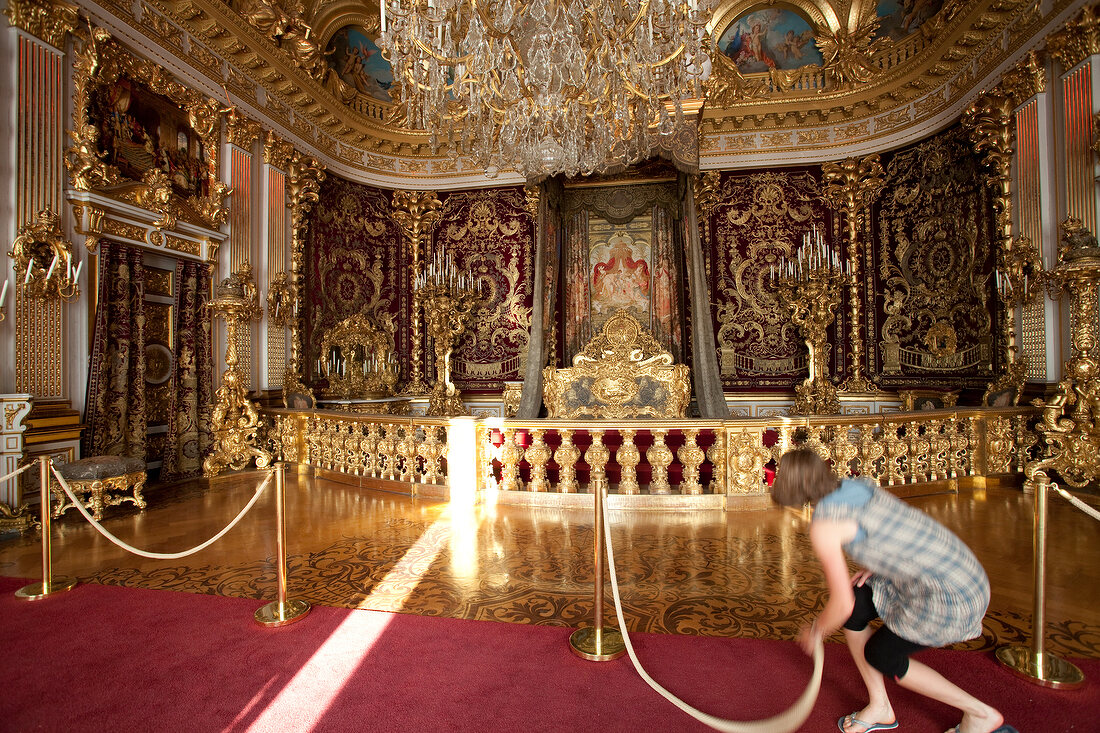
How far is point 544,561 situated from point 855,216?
25.9 ft

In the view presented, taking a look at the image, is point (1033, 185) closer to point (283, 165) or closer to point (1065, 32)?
point (1065, 32)

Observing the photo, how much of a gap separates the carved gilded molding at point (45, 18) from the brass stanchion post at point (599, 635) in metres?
6.40

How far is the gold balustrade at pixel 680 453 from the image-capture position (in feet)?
16.0

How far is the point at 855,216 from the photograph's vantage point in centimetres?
856

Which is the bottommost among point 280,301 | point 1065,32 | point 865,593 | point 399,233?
point 865,593

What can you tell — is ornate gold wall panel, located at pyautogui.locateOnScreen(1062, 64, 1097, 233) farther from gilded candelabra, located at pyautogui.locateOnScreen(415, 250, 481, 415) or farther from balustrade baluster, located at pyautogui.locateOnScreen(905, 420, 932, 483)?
gilded candelabra, located at pyautogui.locateOnScreen(415, 250, 481, 415)

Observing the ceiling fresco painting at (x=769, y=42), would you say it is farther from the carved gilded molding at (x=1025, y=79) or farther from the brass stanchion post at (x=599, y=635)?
the brass stanchion post at (x=599, y=635)

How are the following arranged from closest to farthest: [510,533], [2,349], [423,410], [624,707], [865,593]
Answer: [865,593], [624,707], [510,533], [2,349], [423,410]

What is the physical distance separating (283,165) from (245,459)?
423cm

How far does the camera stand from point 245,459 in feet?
21.1

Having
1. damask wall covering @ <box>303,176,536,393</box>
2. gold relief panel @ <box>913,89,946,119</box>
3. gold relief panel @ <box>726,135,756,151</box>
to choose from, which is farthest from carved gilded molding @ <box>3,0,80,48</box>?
gold relief panel @ <box>913,89,946,119</box>

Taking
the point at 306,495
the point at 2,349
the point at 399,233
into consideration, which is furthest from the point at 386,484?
the point at 399,233

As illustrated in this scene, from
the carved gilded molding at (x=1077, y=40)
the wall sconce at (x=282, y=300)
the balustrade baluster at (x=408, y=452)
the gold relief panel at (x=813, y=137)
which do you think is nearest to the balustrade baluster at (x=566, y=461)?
the balustrade baluster at (x=408, y=452)

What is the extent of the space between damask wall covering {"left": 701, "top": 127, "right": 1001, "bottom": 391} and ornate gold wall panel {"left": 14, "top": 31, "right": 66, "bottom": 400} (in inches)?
326
